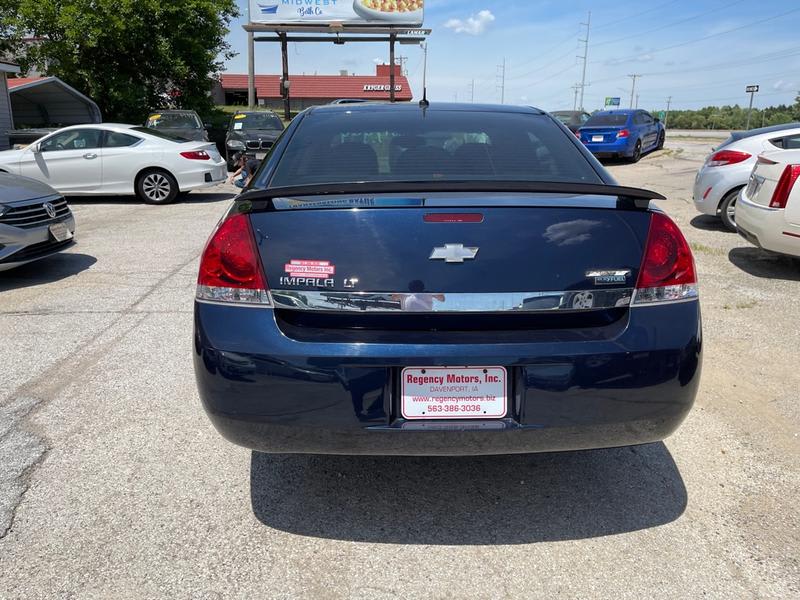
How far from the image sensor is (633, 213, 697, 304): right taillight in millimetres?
2320

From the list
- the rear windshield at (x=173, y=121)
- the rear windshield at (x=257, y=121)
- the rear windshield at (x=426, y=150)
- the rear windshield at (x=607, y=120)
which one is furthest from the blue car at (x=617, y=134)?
the rear windshield at (x=426, y=150)

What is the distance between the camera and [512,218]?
2293mm

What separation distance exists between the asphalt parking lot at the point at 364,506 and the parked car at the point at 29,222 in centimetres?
208

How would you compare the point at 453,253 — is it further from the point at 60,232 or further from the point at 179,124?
the point at 179,124

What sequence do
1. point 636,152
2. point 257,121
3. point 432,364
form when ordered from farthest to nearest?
point 636,152, point 257,121, point 432,364

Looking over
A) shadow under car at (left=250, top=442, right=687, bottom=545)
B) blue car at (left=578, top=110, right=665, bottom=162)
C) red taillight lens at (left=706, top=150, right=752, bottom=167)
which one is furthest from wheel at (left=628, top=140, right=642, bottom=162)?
shadow under car at (left=250, top=442, right=687, bottom=545)

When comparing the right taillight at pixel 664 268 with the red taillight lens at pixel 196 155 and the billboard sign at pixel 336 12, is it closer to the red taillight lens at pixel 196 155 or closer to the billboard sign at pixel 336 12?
the red taillight lens at pixel 196 155

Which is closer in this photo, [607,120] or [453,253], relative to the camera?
[453,253]

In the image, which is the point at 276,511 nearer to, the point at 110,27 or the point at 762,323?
the point at 762,323

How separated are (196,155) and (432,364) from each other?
36.8 feet

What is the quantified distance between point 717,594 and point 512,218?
1433 mm

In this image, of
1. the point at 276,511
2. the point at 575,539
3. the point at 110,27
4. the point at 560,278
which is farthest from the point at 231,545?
the point at 110,27

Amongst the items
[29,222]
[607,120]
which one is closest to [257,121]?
[607,120]

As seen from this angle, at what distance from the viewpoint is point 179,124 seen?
18281mm
